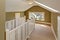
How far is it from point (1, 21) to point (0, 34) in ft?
0.30

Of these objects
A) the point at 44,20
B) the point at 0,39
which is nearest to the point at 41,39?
the point at 0,39

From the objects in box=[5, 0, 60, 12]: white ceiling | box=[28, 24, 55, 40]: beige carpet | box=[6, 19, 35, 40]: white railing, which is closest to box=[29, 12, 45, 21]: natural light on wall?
box=[28, 24, 55, 40]: beige carpet

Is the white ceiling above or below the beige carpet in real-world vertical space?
above

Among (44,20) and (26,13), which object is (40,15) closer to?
(44,20)

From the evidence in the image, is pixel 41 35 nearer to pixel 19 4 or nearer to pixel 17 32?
pixel 19 4

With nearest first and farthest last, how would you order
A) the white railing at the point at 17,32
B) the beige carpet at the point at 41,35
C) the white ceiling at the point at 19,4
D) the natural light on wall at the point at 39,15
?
the white ceiling at the point at 19,4
the white railing at the point at 17,32
the beige carpet at the point at 41,35
the natural light on wall at the point at 39,15

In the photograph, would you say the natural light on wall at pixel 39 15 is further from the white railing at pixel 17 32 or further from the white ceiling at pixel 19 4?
the white railing at pixel 17 32

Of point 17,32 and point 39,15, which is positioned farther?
point 39,15

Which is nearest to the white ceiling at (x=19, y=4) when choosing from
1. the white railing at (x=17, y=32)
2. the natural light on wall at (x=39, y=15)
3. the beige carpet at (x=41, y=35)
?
the white railing at (x=17, y=32)

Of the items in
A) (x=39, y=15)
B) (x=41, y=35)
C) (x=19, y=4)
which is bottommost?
(x=41, y=35)

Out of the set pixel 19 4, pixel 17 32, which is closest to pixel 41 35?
pixel 19 4

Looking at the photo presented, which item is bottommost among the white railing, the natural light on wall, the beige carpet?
the beige carpet

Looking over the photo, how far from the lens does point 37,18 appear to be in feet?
40.0

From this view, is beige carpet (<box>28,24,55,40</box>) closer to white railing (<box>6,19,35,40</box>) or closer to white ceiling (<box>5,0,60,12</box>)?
white railing (<box>6,19,35,40</box>)
